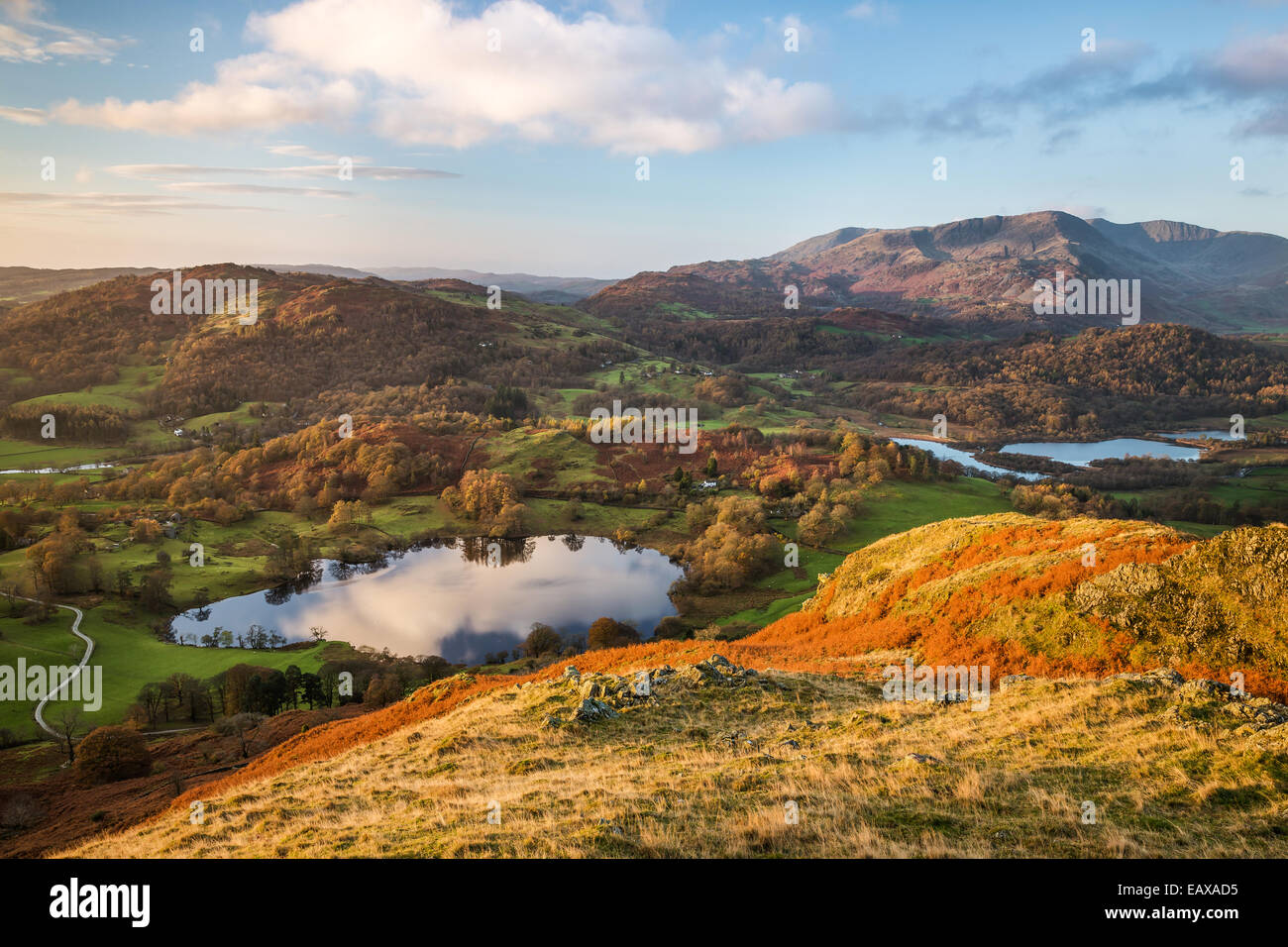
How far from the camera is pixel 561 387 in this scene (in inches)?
7283

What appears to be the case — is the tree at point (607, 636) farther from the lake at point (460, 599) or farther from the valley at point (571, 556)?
the lake at point (460, 599)

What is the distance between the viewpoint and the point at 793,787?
10969 mm

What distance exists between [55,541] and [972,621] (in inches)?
3387

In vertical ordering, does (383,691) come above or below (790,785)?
below

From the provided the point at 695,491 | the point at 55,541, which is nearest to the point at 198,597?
the point at 55,541

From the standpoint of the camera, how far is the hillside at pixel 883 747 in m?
9.08

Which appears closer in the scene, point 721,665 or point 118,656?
point 721,665

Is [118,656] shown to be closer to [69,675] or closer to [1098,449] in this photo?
[69,675]

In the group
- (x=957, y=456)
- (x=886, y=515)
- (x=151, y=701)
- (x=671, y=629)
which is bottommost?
(x=671, y=629)

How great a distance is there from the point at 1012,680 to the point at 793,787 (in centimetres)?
1103

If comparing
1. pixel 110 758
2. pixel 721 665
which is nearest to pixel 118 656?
pixel 110 758

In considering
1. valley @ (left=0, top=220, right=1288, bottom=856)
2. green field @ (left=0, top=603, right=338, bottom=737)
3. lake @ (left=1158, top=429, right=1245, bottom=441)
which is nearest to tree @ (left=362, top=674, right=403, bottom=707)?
valley @ (left=0, top=220, right=1288, bottom=856)
